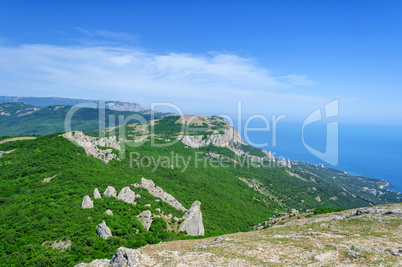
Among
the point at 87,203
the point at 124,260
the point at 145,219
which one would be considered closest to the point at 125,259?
the point at 124,260

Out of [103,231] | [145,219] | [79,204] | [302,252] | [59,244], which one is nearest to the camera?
[302,252]

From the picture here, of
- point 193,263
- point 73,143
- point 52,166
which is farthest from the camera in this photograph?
point 73,143

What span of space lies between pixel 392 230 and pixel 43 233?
46584mm

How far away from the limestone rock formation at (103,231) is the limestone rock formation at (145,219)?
7.86 metres

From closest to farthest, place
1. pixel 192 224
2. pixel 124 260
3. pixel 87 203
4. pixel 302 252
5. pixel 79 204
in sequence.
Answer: pixel 124 260 → pixel 302 252 → pixel 87 203 → pixel 79 204 → pixel 192 224

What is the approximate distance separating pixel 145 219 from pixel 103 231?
30.9ft

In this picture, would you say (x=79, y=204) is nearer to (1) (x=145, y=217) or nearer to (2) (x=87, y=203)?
(2) (x=87, y=203)

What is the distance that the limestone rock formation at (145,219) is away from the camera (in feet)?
120

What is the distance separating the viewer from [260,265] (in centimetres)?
1614

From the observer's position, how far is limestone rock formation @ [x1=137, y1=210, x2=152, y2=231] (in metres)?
36.5

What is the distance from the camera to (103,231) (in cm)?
2923

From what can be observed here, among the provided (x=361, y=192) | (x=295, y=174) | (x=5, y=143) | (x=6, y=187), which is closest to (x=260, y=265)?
(x=6, y=187)

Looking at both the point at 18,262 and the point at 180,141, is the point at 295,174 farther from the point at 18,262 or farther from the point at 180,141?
the point at 18,262

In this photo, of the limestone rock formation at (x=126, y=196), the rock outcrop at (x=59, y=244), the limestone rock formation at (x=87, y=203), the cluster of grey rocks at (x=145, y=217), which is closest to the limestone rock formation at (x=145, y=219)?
the cluster of grey rocks at (x=145, y=217)
